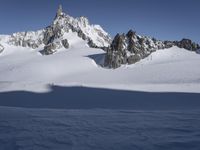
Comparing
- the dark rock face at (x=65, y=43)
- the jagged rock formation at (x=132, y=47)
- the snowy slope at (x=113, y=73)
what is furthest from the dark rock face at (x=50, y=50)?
the jagged rock formation at (x=132, y=47)

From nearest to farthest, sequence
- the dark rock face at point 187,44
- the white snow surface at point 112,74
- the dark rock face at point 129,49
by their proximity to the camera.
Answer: the white snow surface at point 112,74 → the dark rock face at point 129,49 → the dark rock face at point 187,44

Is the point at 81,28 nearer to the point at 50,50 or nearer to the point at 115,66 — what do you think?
the point at 50,50

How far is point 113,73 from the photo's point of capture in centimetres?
4438

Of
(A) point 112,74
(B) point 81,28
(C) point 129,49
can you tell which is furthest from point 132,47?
(B) point 81,28

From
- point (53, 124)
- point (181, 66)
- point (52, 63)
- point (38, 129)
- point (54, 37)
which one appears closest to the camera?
point (38, 129)

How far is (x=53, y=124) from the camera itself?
10703 mm

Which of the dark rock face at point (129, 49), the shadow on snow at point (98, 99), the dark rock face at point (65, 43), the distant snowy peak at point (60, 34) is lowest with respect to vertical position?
the shadow on snow at point (98, 99)

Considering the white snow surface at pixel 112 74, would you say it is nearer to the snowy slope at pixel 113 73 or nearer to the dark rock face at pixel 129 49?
the snowy slope at pixel 113 73

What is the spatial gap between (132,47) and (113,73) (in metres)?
10.4

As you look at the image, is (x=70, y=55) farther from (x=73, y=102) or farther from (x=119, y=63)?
(x=73, y=102)

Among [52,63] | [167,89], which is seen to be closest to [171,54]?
[52,63]

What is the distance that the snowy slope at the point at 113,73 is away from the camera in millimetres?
24586

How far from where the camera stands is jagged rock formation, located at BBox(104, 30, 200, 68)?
167 feet

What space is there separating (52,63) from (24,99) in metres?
37.0
